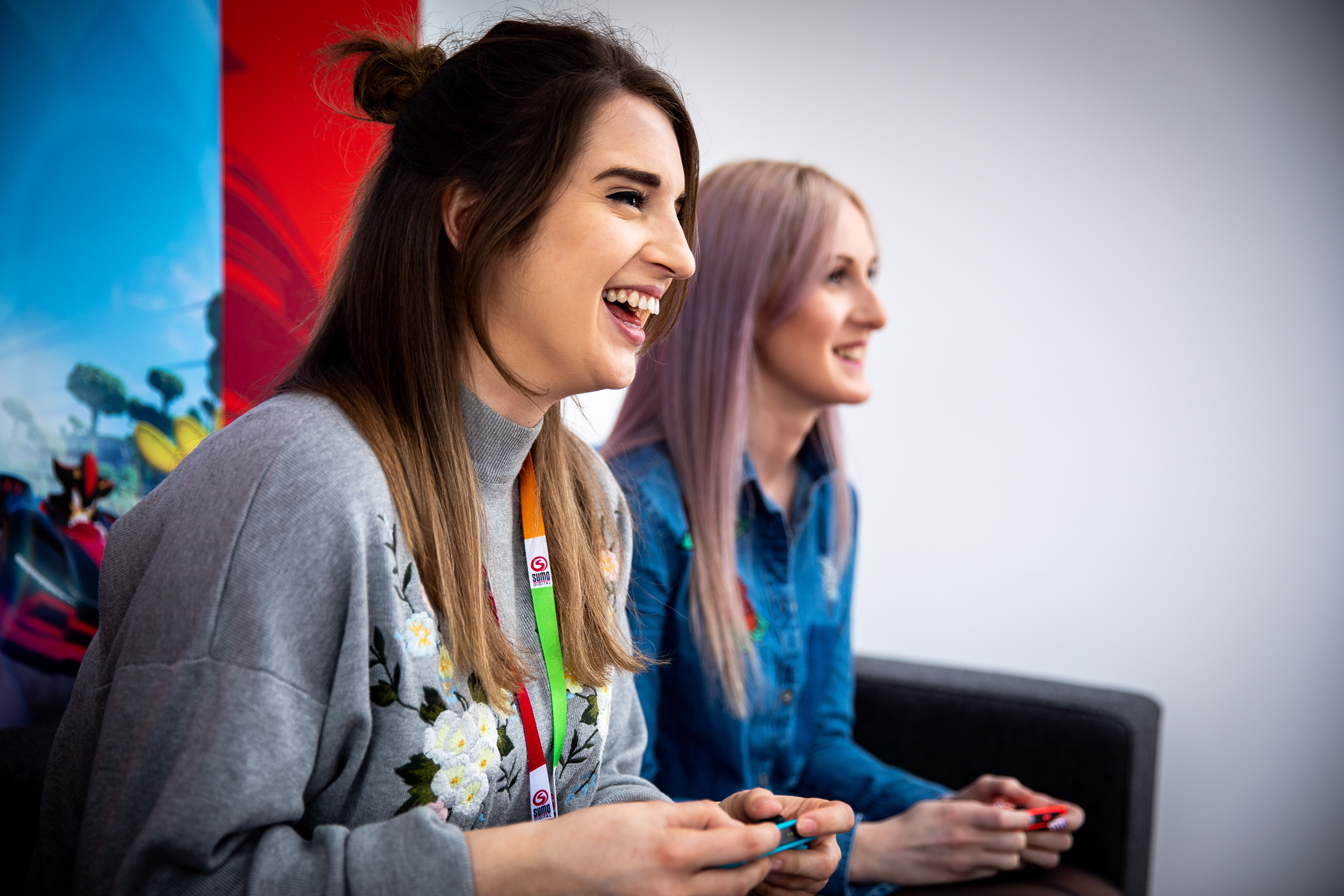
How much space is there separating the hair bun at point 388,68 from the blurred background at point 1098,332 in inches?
23.7

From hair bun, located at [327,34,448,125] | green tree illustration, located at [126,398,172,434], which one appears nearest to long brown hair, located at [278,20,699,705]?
hair bun, located at [327,34,448,125]

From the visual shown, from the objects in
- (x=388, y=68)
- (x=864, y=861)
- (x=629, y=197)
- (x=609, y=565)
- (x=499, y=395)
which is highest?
(x=388, y=68)

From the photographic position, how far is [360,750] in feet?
2.78

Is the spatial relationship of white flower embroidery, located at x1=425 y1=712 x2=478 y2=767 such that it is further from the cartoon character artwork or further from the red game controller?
the red game controller

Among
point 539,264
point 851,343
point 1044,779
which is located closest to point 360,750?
point 539,264

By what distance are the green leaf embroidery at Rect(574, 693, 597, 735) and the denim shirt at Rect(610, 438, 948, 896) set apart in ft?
0.98

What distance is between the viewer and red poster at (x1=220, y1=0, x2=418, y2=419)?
1.50 m

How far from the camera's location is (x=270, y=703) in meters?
0.77

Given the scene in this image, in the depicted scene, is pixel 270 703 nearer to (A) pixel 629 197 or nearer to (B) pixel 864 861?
(A) pixel 629 197

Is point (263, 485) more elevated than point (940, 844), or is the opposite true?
point (263, 485)

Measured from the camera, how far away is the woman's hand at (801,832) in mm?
988

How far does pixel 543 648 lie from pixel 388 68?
2.26 ft

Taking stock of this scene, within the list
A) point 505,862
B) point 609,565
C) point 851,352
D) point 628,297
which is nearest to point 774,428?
point 851,352

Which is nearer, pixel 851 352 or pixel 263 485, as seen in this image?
pixel 263 485
